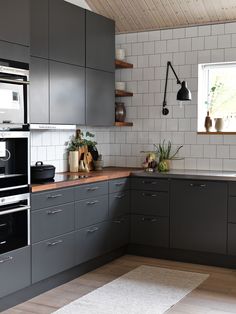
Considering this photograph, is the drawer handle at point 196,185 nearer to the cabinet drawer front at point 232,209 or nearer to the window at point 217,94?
the cabinet drawer front at point 232,209

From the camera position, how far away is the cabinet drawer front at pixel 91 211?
14.9 ft

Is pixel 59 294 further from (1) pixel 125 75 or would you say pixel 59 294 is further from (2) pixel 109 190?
(1) pixel 125 75

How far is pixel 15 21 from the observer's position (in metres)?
3.75

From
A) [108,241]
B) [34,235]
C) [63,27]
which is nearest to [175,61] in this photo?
[63,27]

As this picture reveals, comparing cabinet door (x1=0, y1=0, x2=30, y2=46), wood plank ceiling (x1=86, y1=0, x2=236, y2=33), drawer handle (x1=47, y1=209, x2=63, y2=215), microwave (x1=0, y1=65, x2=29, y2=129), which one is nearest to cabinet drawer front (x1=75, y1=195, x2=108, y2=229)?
drawer handle (x1=47, y1=209, x2=63, y2=215)

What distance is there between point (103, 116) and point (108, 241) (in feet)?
4.33

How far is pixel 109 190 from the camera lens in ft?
16.4

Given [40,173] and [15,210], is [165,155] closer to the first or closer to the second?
[40,173]

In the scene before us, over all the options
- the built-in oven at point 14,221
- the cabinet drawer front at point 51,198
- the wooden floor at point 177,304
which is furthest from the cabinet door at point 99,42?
the wooden floor at point 177,304

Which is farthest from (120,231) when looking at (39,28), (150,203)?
(39,28)

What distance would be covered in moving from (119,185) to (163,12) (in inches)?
76.2

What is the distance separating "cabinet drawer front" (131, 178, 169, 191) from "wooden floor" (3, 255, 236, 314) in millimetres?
737

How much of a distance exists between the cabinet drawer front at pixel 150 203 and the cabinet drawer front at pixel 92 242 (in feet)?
1.54

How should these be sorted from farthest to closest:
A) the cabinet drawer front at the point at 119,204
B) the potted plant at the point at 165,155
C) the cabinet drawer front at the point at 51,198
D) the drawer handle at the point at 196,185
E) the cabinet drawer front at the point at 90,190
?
the potted plant at the point at 165,155
the cabinet drawer front at the point at 119,204
the drawer handle at the point at 196,185
the cabinet drawer front at the point at 90,190
the cabinet drawer front at the point at 51,198
